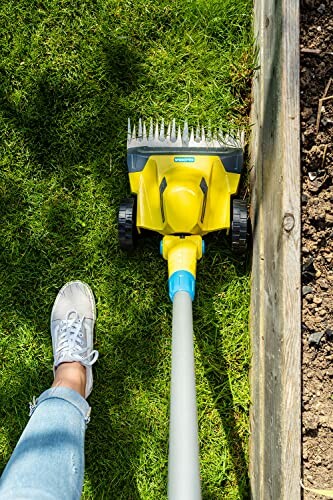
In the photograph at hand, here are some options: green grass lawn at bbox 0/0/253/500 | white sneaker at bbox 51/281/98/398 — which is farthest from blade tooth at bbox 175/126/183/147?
white sneaker at bbox 51/281/98/398

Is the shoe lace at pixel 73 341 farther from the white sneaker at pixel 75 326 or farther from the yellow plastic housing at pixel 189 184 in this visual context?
the yellow plastic housing at pixel 189 184

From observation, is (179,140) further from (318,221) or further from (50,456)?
(50,456)

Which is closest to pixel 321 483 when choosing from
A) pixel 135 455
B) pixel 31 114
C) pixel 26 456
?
pixel 135 455

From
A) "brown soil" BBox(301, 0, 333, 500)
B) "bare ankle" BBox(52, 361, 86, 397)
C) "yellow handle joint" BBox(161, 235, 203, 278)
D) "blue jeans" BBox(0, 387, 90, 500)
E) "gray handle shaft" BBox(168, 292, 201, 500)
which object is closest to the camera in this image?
"gray handle shaft" BBox(168, 292, 201, 500)

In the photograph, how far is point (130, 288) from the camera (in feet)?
7.69

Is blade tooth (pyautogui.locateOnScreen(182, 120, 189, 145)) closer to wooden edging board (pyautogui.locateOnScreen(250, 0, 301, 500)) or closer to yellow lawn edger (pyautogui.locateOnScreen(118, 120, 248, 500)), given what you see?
yellow lawn edger (pyautogui.locateOnScreen(118, 120, 248, 500))

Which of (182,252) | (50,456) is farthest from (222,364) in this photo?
(50,456)

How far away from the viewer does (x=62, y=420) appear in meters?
1.98

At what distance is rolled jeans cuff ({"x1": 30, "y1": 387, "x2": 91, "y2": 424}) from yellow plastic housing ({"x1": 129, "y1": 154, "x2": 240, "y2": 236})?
59 cm

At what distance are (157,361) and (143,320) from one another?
0.15 metres

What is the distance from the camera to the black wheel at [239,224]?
2.18 m

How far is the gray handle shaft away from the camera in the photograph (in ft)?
4.71

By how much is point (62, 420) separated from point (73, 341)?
0.36 meters

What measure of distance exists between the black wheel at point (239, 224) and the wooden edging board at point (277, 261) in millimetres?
42
